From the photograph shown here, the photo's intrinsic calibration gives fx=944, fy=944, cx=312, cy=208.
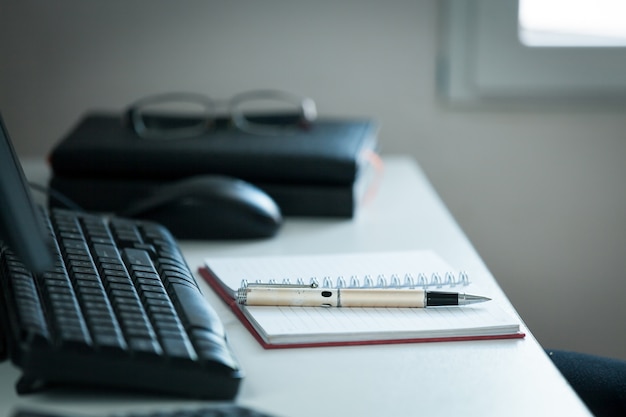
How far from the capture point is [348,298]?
845mm

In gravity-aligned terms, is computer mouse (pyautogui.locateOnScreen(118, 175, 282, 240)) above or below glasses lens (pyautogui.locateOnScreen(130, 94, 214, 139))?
below

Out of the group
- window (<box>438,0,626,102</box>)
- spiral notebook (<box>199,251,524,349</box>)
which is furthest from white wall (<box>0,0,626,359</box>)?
spiral notebook (<box>199,251,524,349</box>)

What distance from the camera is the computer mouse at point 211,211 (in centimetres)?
109

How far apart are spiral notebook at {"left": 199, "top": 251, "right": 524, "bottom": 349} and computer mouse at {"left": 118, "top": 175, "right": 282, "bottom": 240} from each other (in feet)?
0.35

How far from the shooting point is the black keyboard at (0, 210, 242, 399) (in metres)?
0.67

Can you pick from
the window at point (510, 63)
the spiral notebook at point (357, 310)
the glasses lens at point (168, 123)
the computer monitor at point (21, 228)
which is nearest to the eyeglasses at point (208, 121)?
the glasses lens at point (168, 123)

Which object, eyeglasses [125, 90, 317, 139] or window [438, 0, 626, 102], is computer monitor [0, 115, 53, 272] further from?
window [438, 0, 626, 102]

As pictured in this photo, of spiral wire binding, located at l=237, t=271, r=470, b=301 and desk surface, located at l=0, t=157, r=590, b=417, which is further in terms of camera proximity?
spiral wire binding, located at l=237, t=271, r=470, b=301

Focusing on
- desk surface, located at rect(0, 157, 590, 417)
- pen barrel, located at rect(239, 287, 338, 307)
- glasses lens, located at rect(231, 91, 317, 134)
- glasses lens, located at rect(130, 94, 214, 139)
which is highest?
glasses lens, located at rect(130, 94, 214, 139)

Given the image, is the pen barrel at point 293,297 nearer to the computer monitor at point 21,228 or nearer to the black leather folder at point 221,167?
the computer monitor at point 21,228

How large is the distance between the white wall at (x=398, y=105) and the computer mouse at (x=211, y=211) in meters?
0.48

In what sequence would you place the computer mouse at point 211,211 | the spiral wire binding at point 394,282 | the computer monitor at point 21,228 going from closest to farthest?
the computer monitor at point 21,228 < the spiral wire binding at point 394,282 < the computer mouse at point 211,211

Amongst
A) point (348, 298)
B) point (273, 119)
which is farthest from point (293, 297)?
point (273, 119)

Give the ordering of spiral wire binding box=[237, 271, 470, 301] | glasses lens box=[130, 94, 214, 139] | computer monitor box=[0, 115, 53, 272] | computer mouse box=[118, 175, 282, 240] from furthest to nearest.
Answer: glasses lens box=[130, 94, 214, 139]
computer mouse box=[118, 175, 282, 240]
spiral wire binding box=[237, 271, 470, 301]
computer monitor box=[0, 115, 53, 272]
